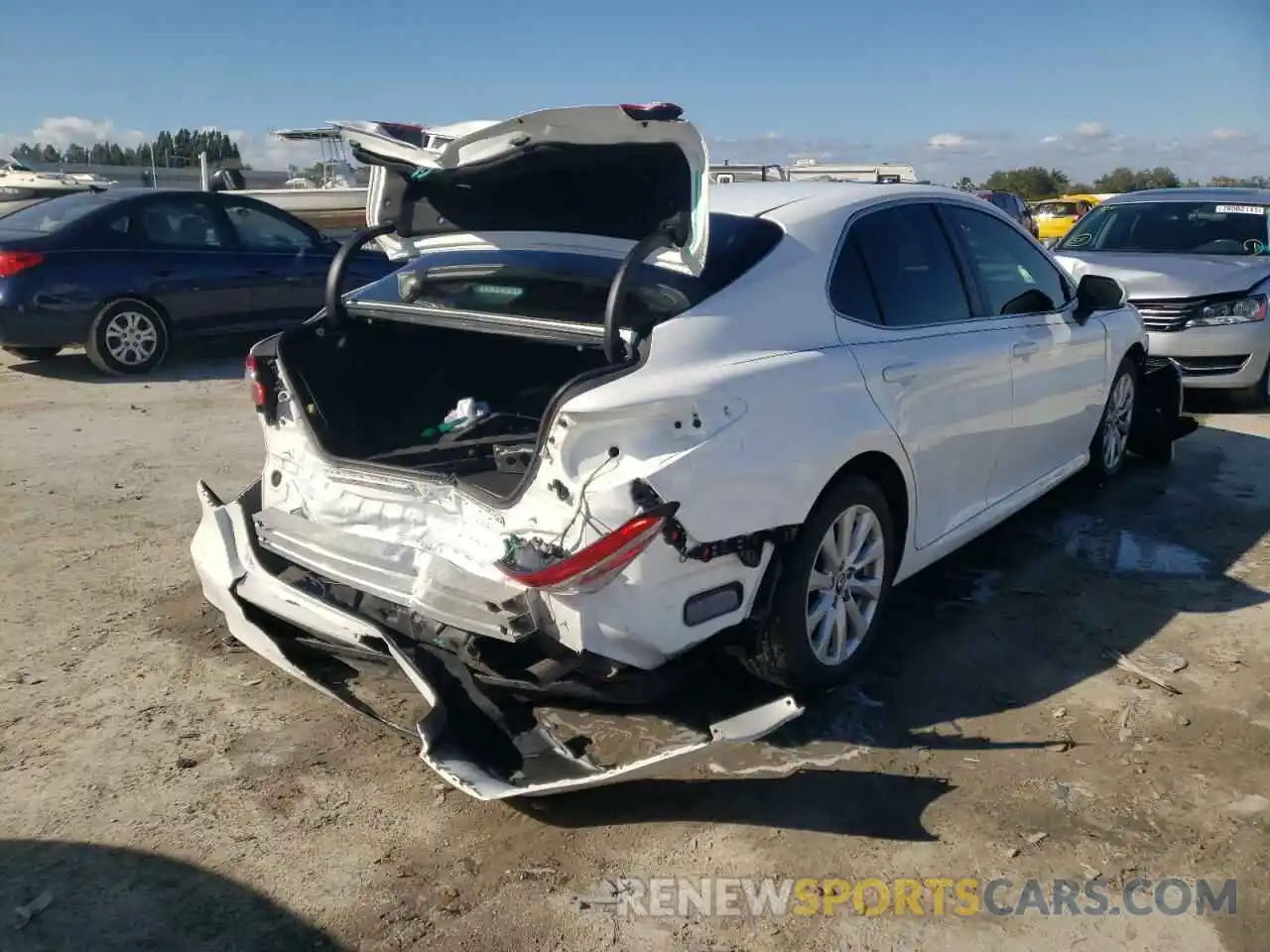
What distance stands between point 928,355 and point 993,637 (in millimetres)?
1156

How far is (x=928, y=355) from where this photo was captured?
3.98 meters

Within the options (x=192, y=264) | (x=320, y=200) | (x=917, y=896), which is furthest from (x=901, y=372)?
(x=320, y=200)

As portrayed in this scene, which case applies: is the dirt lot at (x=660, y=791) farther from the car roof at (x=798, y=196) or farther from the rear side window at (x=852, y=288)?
the car roof at (x=798, y=196)

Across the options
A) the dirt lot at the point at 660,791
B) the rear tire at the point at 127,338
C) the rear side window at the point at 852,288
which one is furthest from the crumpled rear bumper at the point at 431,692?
the rear tire at the point at 127,338

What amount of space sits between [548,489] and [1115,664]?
93.5 inches

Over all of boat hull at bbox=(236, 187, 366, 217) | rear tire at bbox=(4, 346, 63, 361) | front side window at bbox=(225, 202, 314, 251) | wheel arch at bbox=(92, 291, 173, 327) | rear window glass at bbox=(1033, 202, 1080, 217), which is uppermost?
rear window glass at bbox=(1033, 202, 1080, 217)

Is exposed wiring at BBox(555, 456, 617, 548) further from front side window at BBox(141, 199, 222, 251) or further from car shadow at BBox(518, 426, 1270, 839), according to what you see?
front side window at BBox(141, 199, 222, 251)

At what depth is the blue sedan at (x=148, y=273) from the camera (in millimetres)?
8609

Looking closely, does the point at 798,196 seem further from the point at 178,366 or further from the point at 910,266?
the point at 178,366

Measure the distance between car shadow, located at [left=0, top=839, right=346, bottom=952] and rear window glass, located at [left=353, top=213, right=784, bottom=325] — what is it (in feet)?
6.26

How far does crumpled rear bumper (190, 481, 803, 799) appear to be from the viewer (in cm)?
283

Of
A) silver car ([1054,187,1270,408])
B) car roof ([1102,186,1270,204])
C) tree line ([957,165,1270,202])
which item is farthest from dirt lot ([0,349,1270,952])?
tree line ([957,165,1270,202])

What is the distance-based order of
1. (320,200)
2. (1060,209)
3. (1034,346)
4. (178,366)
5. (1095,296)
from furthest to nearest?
(1060,209), (320,200), (178,366), (1095,296), (1034,346)

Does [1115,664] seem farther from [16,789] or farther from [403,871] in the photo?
[16,789]
